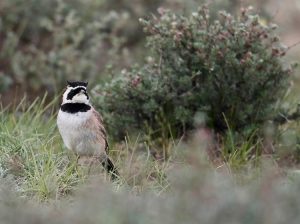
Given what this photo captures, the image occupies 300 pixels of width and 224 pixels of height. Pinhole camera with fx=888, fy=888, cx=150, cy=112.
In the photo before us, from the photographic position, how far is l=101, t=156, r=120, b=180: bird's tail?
641 cm

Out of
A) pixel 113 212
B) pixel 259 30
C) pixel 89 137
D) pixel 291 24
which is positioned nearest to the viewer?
pixel 113 212

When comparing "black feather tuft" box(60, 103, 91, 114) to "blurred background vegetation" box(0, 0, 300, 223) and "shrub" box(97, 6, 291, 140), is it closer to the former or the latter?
"blurred background vegetation" box(0, 0, 300, 223)

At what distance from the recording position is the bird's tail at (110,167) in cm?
641

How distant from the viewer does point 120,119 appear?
303 inches

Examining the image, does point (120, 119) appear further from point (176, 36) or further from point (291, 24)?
point (291, 24)

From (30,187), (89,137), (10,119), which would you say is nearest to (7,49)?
(10,119)

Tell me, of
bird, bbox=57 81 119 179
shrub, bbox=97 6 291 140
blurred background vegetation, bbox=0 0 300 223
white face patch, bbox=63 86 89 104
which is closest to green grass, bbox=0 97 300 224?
blurred background vegetation, bbox=0 0 300 223

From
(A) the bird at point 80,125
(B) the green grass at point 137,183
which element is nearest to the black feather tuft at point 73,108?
(A) the bird at point 80,125

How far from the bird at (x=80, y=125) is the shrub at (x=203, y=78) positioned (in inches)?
33.7

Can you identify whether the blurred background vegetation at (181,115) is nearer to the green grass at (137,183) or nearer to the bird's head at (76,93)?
the green grass at (137,183)

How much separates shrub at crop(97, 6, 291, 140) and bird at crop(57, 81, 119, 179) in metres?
0.86

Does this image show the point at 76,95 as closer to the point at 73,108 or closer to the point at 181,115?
the point at 73,108

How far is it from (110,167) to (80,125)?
39 cm

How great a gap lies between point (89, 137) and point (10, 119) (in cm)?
98
